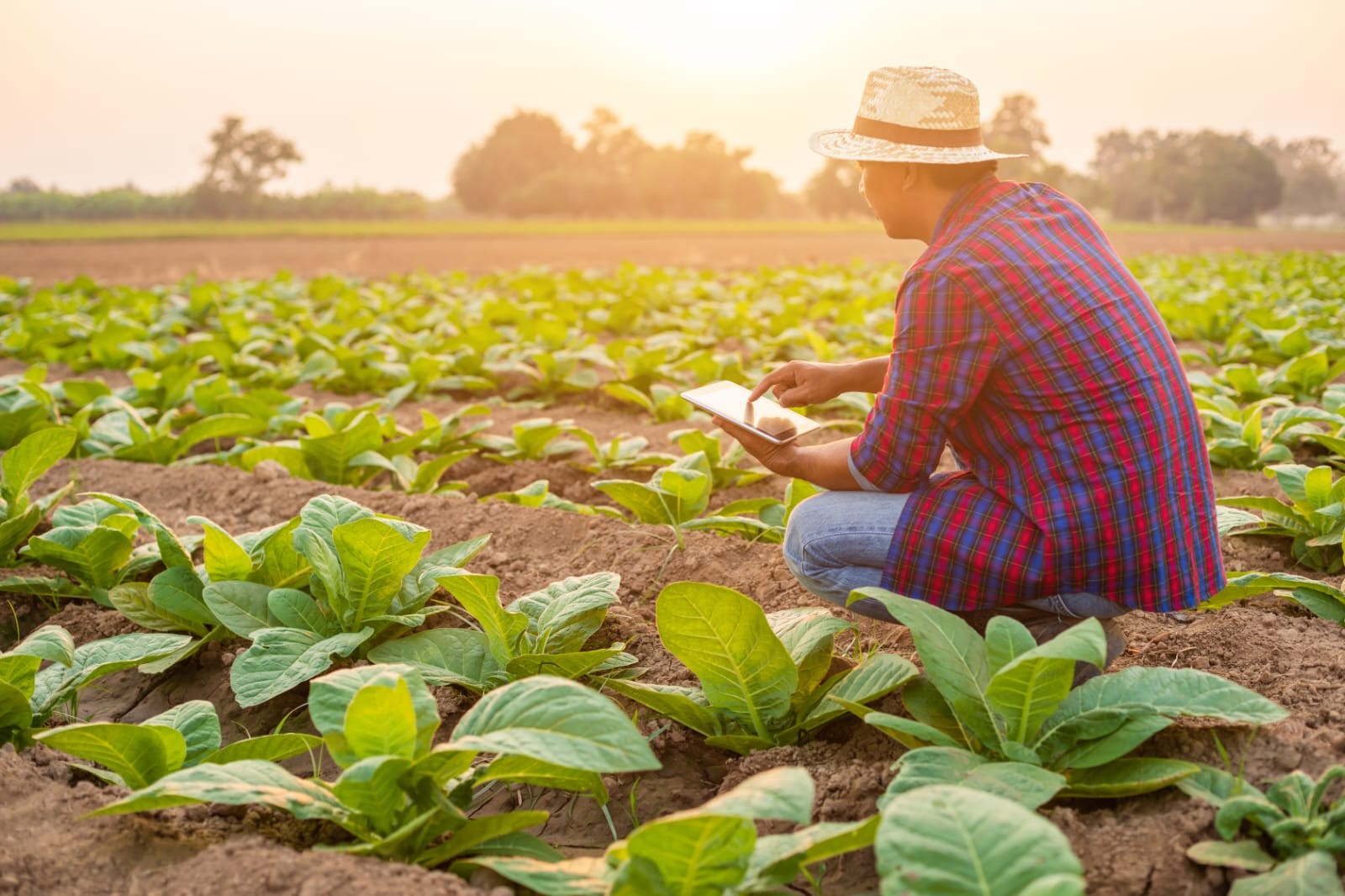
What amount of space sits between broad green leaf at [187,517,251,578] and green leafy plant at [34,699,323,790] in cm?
56

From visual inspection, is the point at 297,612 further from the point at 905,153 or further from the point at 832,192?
the point at 832,192

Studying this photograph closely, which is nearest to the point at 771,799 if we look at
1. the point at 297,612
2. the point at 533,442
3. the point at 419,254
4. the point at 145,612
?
the point at 297,612

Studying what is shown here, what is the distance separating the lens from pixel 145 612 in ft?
9.09

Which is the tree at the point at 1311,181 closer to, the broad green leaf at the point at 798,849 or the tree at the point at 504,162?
the tree at the point at 504,162

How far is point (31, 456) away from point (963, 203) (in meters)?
2.72

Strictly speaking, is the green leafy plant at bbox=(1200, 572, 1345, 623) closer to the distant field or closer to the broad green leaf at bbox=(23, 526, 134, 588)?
the broad green leaf at bbox=(23, 526, 134, 588)

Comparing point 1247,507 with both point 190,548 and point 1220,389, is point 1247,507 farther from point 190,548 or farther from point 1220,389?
point 190,548

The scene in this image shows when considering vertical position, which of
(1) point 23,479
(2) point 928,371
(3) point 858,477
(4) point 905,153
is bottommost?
(1) point 23,479

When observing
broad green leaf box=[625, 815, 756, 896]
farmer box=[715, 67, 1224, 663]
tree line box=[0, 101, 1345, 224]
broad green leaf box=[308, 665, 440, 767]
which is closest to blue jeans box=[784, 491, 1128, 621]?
farmer box=[715, 67, 1224, 663]

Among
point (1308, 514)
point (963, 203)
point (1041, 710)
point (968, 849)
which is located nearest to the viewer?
point (968, 849)

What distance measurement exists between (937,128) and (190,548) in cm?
238

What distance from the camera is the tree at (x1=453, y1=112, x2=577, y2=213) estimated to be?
75062 mm

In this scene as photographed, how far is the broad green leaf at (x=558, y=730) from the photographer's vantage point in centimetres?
157

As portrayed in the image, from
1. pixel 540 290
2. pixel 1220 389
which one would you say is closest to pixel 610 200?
pixel 540 290
